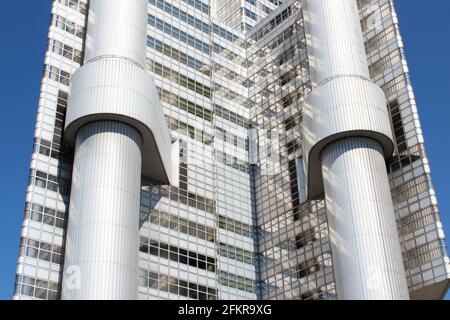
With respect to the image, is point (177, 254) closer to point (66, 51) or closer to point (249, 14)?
point (66, 51)

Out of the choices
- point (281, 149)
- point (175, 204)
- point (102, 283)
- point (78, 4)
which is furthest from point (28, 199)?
point (281, 149)

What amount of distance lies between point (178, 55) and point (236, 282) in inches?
1170

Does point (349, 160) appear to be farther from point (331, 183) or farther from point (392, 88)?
point (392, 88)

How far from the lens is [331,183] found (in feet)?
210

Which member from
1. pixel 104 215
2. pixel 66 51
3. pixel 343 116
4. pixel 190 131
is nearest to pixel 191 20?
pixel 190 131

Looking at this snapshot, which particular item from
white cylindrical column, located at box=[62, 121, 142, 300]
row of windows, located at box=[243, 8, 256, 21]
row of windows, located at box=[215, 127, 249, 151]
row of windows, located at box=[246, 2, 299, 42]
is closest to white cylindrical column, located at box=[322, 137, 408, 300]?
white cylindrical column, located at box=[62, 121, 142, 300]

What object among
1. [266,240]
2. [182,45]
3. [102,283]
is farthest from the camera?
[182,45]

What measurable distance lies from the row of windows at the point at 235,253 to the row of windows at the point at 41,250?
2095 cm

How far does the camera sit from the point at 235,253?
251 feet

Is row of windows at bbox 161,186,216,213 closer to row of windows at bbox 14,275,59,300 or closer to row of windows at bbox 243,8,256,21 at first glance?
row of windows at bbox 14,275,59,300

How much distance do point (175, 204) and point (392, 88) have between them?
87.4ft

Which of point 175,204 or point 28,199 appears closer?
point 28,199
